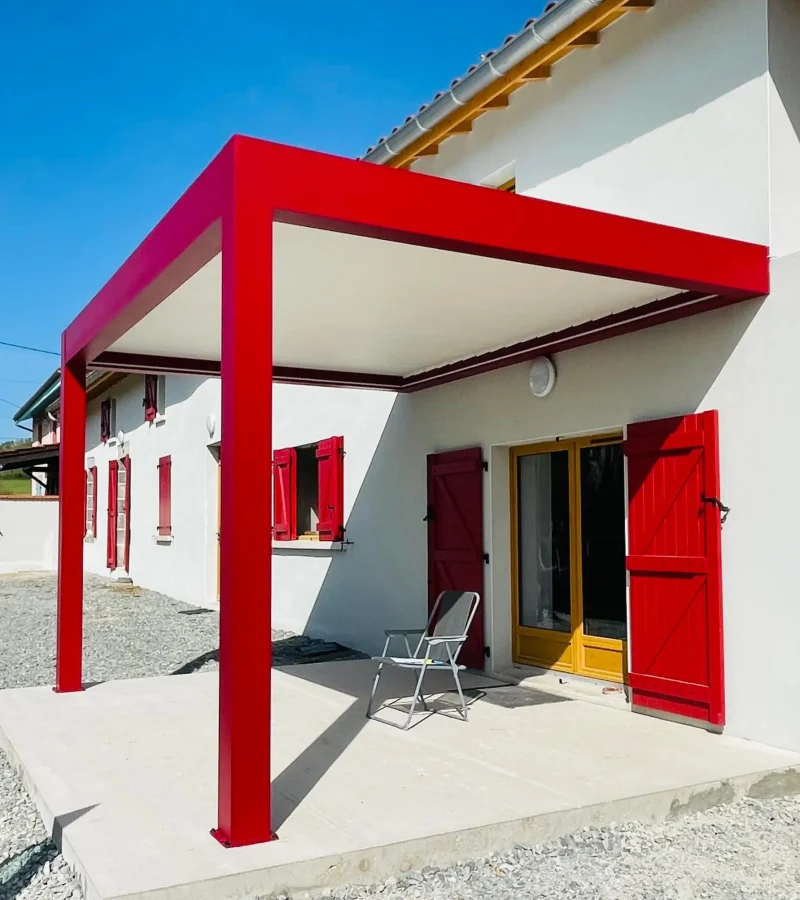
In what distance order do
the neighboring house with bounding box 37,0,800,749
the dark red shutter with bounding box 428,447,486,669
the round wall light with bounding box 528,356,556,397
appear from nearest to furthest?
the neighboring house with bounding box 37,0,800,749, the round wall light with bounding box 528,356,556,397, the dark red shutter with bounding box 428,447,486,669

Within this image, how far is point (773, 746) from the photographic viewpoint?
4934 mm

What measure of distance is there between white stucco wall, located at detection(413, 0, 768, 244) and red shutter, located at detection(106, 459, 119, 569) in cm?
1333

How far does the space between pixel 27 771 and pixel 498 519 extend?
3.89 m

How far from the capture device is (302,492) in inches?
437

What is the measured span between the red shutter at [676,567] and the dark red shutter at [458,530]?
173 centimetres

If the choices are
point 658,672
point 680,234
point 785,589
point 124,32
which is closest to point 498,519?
point 658,672

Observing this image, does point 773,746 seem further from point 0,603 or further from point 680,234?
point 0,603

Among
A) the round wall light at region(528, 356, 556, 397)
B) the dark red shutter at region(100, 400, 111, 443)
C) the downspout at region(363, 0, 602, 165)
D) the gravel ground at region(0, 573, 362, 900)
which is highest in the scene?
the downspout at region(363, 0, 602, 165)

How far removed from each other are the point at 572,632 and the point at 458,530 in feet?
4.36

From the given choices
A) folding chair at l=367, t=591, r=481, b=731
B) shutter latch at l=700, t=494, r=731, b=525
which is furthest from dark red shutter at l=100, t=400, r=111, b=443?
shutter latch at l=700, t=494, r=731, b=525

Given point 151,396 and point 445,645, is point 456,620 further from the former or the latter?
point 151,396

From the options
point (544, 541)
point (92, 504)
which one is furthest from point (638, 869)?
point (92, 504)

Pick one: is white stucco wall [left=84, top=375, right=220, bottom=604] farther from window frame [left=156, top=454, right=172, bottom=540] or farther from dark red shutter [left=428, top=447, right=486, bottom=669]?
dark red shutter [left=428, top=447, right=486, bottom=669]

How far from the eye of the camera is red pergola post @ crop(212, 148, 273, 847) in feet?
11.4
